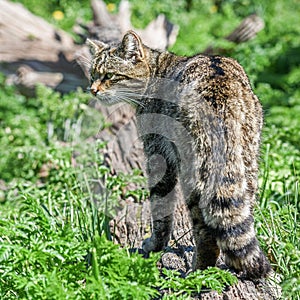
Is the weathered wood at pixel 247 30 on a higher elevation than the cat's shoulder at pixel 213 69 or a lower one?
higher

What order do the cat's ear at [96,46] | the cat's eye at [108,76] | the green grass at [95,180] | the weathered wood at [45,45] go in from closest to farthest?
the green grass at [95,180] < the cat's eye at [108,76] < the cat's ear at [96,46] < the weathered wood at [45,45]

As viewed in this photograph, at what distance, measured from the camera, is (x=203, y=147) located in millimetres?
3439

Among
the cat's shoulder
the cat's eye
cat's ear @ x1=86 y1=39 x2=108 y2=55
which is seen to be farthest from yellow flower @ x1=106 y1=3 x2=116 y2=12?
the cat's shoulder

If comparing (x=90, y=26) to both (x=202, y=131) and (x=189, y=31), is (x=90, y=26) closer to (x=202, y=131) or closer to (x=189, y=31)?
(x=189, y=31)

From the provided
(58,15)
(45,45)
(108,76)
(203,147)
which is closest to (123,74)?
(108,76)

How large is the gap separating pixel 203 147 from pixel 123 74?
105 centimetres


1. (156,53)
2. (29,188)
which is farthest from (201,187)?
(29,188)

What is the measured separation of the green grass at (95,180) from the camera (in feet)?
9.88

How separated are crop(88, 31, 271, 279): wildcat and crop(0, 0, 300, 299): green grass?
0.22 m

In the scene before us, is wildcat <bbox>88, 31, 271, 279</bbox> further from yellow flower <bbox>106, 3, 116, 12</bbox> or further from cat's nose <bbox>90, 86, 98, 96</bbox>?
yellow flower <bbox>106, 3, 116, 12</bbox>

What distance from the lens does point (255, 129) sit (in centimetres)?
359

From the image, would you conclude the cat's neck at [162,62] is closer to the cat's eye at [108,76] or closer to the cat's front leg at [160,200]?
the cat's eye at [108,76]

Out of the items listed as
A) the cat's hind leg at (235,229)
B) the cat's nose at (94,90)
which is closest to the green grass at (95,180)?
the cat's hind leg at (235,229)

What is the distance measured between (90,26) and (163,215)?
12.3 ft
